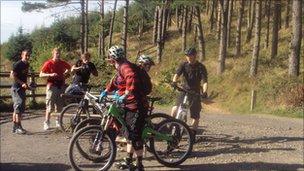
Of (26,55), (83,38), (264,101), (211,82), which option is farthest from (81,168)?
(83,38)

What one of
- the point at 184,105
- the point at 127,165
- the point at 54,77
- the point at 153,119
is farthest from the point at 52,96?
the point at 127,165

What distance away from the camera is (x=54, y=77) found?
504 inches

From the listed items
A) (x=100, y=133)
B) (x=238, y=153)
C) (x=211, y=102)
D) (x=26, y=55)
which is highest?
(x=26, y=55)

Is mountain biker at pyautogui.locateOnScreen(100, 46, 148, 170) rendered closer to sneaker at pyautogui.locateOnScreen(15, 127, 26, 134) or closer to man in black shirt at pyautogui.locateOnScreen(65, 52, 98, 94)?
man in black shirt at pyautogui.locateOnScreen(65, 52, 98, 94)

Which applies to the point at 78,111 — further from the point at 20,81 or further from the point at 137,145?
the point at 137,145

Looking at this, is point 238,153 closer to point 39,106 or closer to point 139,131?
point 139,131

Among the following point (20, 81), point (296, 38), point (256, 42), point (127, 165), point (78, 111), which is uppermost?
point (296, 38)

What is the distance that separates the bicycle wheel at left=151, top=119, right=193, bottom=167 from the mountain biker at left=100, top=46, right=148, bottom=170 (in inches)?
33.5

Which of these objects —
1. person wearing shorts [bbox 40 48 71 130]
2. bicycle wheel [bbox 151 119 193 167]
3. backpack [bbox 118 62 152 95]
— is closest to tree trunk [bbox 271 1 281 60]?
person wearing shorts [bbox 40 48 71 130]

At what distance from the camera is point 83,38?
3372 cm

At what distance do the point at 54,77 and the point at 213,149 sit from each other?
4.14 meters

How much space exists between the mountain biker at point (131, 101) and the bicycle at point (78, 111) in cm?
135

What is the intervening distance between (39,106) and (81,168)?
33.5ft

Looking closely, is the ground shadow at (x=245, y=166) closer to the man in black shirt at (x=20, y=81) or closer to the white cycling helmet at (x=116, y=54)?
the white cycling helmet at (x=116, y=54)
